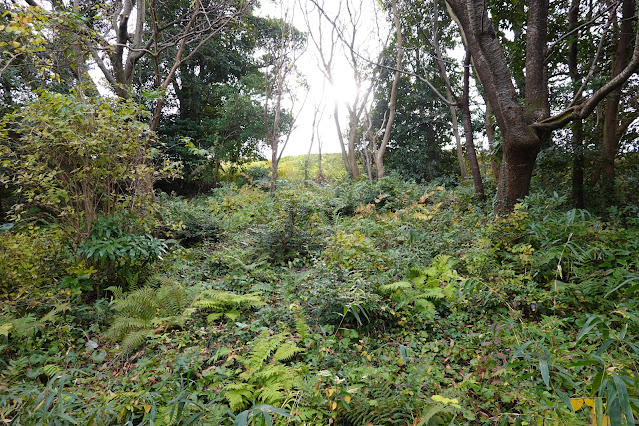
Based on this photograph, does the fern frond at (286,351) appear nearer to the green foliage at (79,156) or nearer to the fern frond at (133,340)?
the fern frond at (133,340)

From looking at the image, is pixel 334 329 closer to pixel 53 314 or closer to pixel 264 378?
pixel 264 378

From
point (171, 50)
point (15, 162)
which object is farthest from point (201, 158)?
point (15, 162)

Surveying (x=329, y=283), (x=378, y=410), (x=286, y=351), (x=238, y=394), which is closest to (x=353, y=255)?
(x=329, y=283)

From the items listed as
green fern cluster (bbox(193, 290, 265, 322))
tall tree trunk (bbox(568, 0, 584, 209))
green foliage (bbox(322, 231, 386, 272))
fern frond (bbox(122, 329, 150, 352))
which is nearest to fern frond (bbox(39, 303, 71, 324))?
fern frond (bbox(122, 329, 150, 352))

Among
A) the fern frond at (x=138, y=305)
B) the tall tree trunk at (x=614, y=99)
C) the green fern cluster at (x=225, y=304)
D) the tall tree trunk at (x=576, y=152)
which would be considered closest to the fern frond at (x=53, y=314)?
the fern frond at (x=138, y=305)

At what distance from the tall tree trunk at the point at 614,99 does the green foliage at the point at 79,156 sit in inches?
290

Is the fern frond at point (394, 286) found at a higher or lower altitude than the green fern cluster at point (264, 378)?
higher

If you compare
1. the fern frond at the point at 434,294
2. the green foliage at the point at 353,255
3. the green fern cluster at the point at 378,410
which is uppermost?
the green foliage at the point at 353,255

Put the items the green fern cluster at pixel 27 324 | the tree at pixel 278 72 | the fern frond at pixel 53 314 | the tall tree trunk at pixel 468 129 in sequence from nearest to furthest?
the green fern cluster at pixel 27 324, the fern frond at pixel 53 314, the tall tree trunk at pixel 468 129, the tree at pixel 278 72

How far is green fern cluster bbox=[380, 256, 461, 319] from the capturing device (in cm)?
328

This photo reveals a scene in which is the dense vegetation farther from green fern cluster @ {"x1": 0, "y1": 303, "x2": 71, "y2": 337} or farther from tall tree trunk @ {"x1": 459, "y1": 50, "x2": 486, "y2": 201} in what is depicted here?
tall tree trunk @ {"x1": 459, "y1": 50, "x2": 486, "y2": 201}

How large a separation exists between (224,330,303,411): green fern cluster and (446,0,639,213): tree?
12.9 ft

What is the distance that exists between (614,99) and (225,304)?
7329 mm

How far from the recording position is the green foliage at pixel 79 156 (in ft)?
11.2
